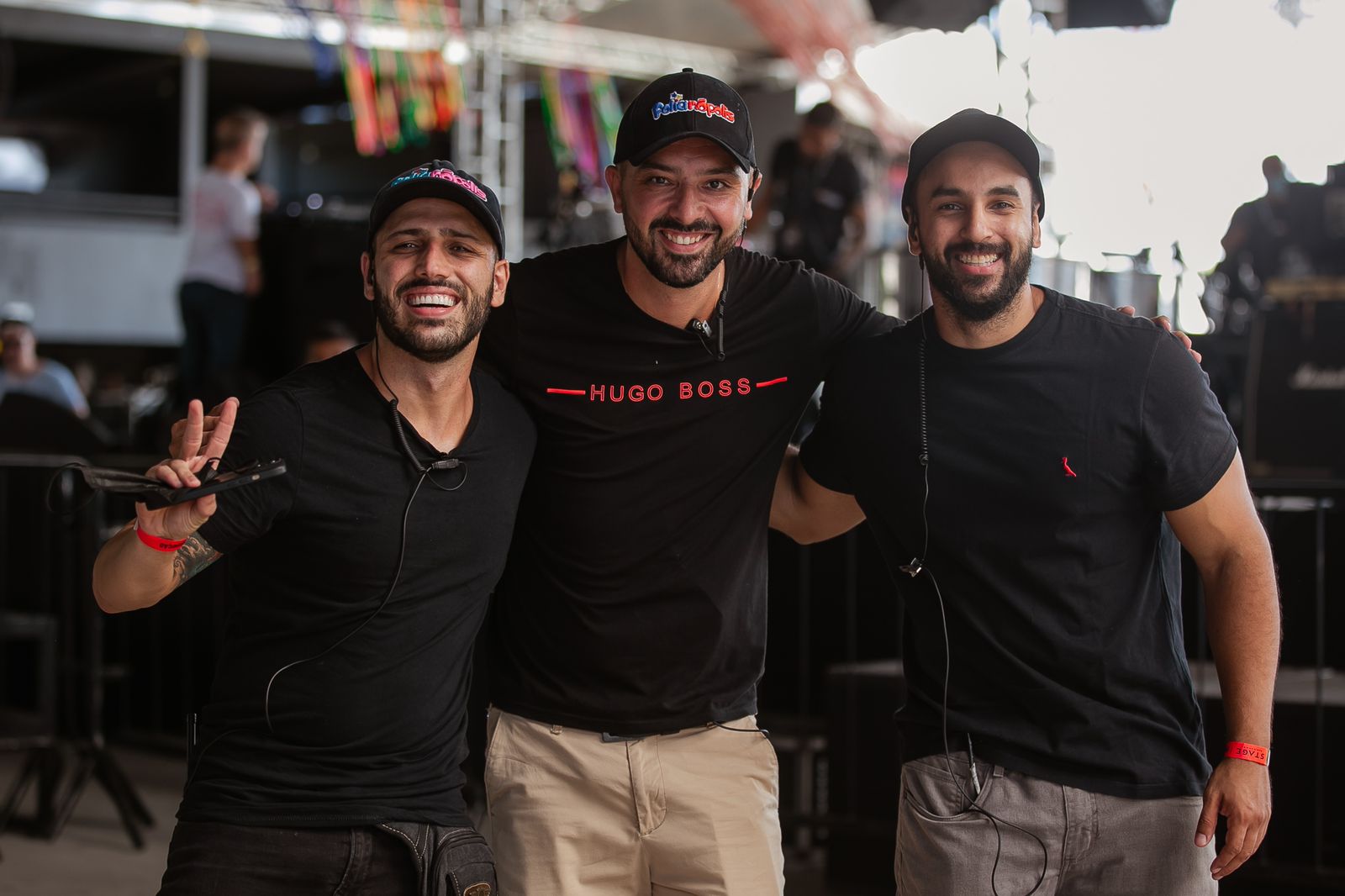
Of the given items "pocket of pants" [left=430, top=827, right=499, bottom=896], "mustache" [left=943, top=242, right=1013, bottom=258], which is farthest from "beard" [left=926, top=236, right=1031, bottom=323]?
"pocket of pants" [left=430, top=827, right=499, bottom=896]

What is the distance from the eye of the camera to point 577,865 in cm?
289

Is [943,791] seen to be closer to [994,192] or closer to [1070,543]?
[1070,543]

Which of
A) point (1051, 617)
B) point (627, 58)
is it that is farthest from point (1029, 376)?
point (627, 58)

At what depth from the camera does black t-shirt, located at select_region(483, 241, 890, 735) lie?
281cm

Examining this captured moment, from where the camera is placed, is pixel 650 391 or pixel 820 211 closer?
pixel 650 391

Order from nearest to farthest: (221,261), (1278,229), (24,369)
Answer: (221,261) < (24,369) < (1278,229)

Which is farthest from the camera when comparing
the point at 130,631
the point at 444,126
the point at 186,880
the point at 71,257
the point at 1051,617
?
the point at 71,257

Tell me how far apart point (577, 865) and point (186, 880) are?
82cm

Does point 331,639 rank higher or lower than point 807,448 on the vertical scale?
lower

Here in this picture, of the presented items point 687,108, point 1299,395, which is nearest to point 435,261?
point 687,108

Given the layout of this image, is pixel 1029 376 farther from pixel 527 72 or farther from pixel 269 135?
pixel 269 135

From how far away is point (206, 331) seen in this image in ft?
28.3

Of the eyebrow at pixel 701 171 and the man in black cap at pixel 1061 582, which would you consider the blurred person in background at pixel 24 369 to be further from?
the man in black cap at pixel 1061 582

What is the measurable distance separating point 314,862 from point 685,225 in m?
1.35
